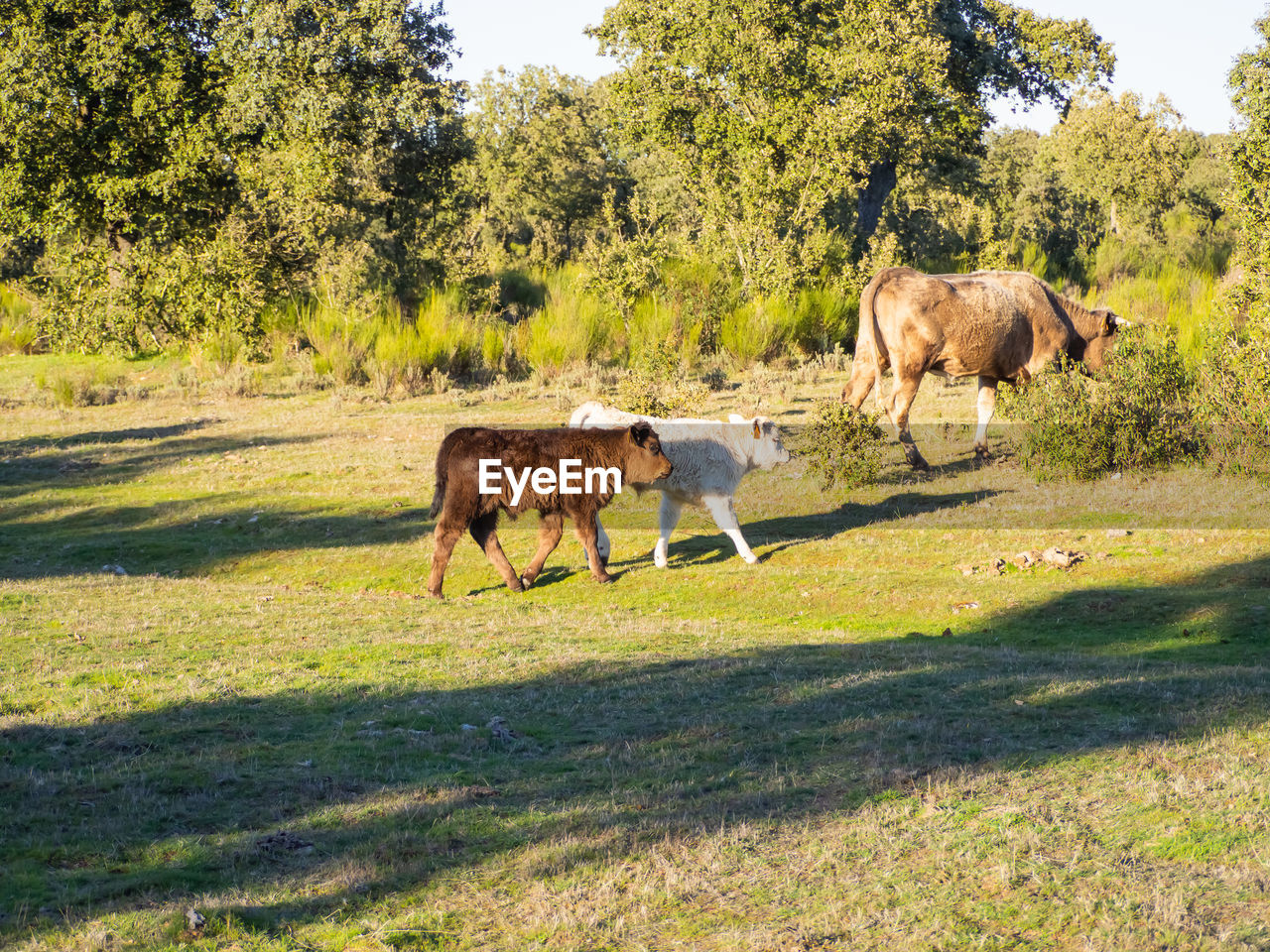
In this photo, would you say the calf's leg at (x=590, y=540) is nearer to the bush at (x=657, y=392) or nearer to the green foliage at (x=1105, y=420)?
the bush at (x=657, y=392)

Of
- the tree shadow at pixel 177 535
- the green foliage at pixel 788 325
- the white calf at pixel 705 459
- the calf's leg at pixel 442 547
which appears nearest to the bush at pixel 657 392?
the white calf at pixel 705 459

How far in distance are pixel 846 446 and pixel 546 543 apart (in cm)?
552

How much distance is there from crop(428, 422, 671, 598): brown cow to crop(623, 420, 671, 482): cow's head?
0.01 m

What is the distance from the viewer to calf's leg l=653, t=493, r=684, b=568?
556 inches

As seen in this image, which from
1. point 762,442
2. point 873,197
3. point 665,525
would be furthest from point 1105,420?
point 873,197

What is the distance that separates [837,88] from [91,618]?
25899mm

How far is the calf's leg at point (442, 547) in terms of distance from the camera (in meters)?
13.0

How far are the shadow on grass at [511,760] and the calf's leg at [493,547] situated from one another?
3844 millimetres

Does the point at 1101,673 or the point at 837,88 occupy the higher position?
the point at 837,88

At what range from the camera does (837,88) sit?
32.0 meters

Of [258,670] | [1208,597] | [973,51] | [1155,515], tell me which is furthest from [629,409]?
[973,51]

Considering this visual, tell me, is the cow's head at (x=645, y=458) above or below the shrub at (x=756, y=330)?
below

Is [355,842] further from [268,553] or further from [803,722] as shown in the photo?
[268,553]

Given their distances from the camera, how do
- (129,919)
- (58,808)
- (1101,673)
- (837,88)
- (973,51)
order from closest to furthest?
1. (129,919)
2. (58,808)
3. (1101,673)
4. (837,88)
5. (973,51)
